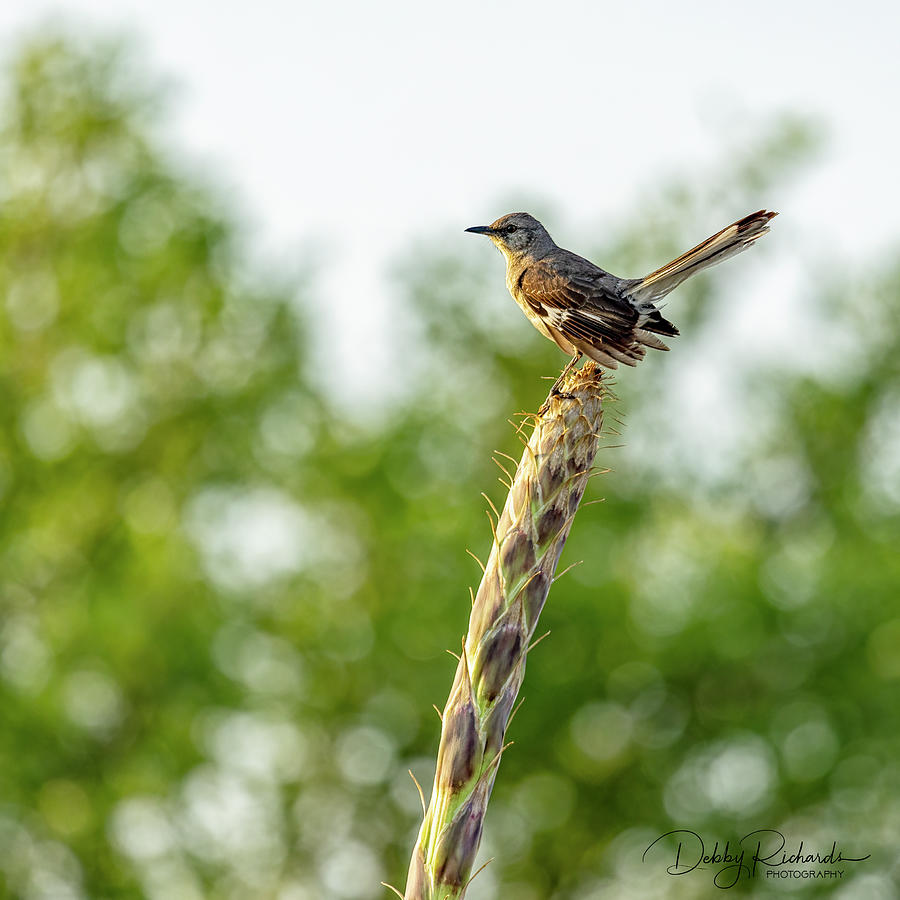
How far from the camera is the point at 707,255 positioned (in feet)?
14.9

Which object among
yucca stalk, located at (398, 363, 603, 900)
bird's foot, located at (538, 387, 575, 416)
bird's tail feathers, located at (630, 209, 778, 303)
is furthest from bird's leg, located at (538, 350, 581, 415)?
bird's tail feathers, located at (630, 209, 778, 303)

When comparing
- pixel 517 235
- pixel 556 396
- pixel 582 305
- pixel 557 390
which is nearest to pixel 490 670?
pixel 556 396

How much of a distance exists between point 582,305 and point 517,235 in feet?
6.70

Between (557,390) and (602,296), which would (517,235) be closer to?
(602,296)

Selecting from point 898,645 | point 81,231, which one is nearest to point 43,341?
point 81,231

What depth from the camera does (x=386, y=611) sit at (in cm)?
2484

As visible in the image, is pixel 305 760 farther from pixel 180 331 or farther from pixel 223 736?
pixel 180 331

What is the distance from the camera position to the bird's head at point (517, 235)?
6.77m

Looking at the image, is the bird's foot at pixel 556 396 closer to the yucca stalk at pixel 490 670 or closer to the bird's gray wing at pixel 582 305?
the yucca stalk at pixel 490 670

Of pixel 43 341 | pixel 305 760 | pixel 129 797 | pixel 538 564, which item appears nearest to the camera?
pixel 538 564

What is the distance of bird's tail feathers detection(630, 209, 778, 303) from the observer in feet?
13.9

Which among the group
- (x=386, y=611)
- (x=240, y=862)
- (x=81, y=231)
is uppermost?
(x=81, y=231)

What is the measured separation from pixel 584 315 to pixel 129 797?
2098 cm

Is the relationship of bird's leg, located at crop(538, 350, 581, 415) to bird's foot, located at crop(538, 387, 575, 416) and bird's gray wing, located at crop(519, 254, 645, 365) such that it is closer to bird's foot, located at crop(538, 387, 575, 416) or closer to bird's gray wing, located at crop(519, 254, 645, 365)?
bird's foot, located at crop(538, 387, 575, 416)
